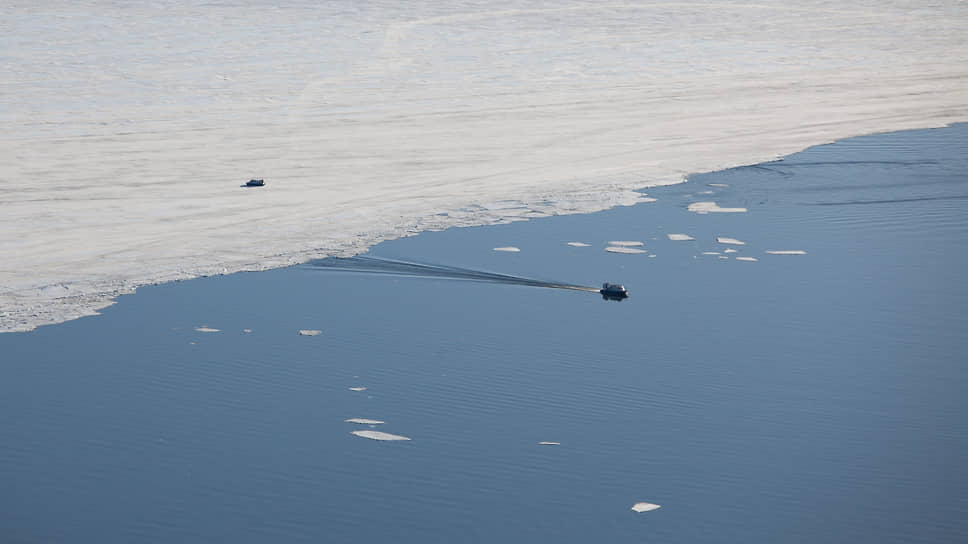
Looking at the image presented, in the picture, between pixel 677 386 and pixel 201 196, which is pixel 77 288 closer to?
pixel 201 196

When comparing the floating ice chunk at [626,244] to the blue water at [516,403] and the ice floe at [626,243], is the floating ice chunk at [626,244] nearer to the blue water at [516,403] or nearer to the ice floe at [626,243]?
the ice floe at [626,243]

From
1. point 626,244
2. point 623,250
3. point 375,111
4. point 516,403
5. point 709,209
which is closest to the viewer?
point 516,403

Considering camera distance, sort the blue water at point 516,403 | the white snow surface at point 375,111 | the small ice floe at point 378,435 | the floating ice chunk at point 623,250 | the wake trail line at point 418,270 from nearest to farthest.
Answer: the blue water at point 516,403
the small ice floe at point 378,435
the wake trail line at point 418,270
the floating ice chunk at point 623,250
the white snow surface at point 375,111

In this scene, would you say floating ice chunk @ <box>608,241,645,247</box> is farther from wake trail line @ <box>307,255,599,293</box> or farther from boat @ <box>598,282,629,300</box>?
boat @ <box>598,282,629,300</box>

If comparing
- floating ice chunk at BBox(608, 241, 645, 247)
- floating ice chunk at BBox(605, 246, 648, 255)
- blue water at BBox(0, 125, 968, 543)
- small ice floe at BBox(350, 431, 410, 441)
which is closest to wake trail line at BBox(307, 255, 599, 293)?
blue water at BBox(0, 125, 968, 543)

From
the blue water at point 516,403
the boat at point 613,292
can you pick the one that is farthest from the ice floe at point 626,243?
the boat at point 613,292

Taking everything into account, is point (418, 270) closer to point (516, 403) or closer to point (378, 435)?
point (516, 403)

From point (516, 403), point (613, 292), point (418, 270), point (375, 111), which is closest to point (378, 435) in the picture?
point (516, 403)
